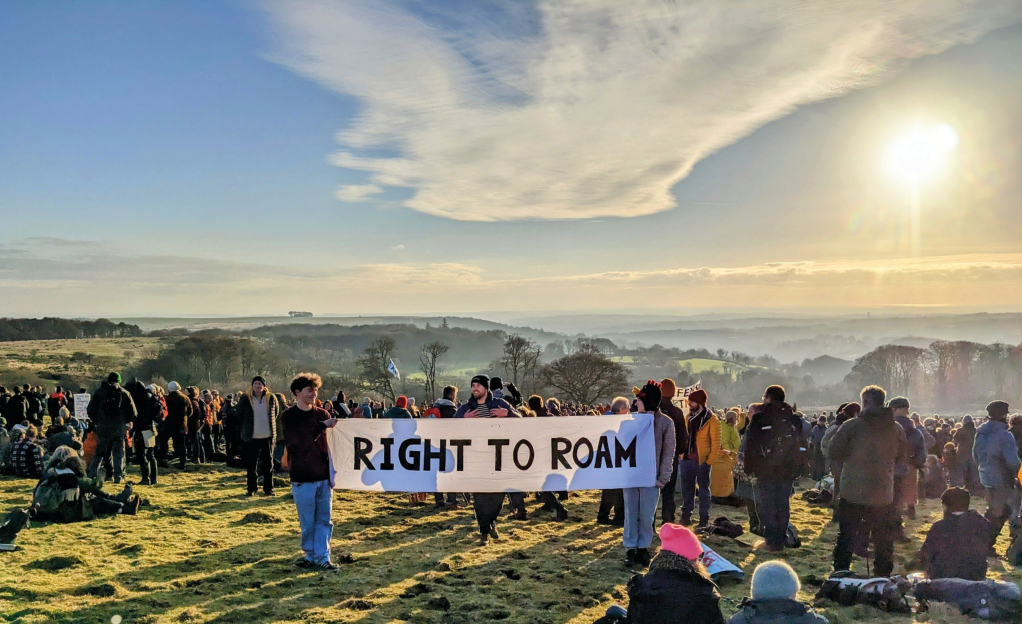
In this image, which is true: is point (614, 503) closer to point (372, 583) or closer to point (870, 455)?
point (870, 455)

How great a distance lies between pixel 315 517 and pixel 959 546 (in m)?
7.17

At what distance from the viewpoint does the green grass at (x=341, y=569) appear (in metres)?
5.78

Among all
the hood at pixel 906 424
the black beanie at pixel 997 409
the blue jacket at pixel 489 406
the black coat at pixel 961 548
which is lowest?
the black coat at pixel 961 548

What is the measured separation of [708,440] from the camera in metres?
9.38

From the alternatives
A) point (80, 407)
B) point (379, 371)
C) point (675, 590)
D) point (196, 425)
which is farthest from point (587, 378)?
point (675, 590)

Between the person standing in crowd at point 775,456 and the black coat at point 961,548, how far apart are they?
169 centimetres

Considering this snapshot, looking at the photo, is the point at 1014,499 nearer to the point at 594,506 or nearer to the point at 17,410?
the point at 594,506

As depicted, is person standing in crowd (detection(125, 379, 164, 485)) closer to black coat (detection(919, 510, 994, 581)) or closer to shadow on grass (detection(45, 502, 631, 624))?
shadow on grass (detection(45, 502, 631, 624))

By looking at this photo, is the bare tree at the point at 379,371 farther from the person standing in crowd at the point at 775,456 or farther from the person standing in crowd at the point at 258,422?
the person standing in crowd at the point at 775,456

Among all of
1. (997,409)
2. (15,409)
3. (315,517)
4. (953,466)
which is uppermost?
(997,409)

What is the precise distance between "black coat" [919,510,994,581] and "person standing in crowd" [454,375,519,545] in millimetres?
5057

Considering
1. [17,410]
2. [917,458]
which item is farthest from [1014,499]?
[17,410]

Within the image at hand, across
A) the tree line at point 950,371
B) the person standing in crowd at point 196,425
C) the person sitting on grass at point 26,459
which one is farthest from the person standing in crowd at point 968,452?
the tree line at point 950,371

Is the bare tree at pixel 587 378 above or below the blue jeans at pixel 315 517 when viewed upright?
below
